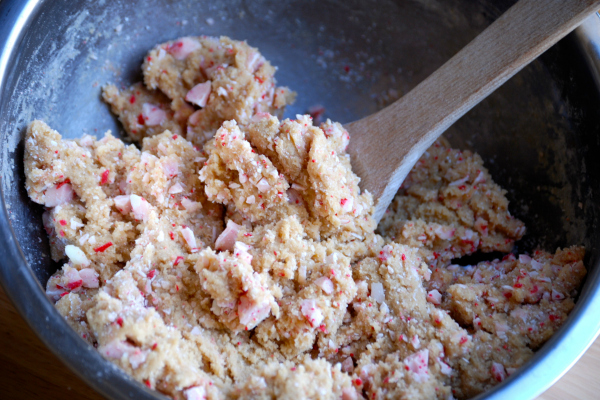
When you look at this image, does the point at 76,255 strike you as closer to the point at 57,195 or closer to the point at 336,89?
the point at 57,195

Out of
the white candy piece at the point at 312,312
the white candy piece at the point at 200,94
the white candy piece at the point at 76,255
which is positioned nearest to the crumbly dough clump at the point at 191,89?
the white candy piece at the point at 200,94

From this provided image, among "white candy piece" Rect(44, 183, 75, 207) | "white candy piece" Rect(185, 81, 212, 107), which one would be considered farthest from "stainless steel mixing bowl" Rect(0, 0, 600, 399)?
"white candy piece" Rect(185, 81, 212, 107)

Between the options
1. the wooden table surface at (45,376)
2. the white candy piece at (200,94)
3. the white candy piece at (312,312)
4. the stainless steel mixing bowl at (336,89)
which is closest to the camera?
the stainless steel mixing bowl at (336,89)

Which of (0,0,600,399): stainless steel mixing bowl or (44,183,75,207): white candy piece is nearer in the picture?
(0,0,600,399): stainless steel mixing bowl

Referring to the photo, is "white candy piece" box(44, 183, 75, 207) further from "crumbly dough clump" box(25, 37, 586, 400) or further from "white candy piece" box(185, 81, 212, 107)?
"white candy piece" box(185, 81, 212, 107)

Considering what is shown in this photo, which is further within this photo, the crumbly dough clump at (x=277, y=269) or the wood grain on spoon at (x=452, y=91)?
the wood grain on spoon at (x=452, y=91)

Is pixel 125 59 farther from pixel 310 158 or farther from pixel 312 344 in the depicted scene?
pixel 312 344

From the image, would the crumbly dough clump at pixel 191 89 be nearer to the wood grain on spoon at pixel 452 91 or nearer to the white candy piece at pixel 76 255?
the wood grain on spoon at pixel 452 91
